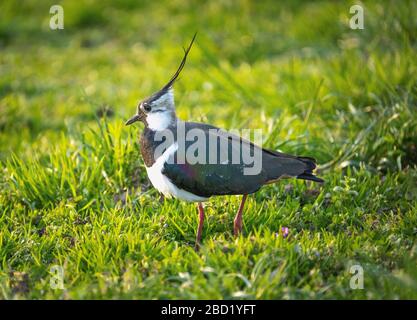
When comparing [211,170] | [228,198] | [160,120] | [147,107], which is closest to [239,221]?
[211,170]

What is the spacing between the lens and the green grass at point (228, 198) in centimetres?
329

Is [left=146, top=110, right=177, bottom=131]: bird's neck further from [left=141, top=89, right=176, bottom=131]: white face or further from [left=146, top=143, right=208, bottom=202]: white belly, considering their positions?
[left=146, top=143, right=208, bottom=202]: white belly

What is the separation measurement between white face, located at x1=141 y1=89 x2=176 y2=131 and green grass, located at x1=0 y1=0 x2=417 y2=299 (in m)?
0.54

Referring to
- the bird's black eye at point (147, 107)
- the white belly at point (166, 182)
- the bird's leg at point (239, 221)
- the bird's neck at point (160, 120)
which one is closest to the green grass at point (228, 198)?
the bird's leg at point (239, 221)

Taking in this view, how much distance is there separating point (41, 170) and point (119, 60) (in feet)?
11.1

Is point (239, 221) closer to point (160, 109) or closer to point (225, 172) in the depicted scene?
point (225, 172)

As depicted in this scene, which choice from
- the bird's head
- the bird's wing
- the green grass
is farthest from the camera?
the bird's head

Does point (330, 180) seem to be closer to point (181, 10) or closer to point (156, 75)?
point (156, 75)

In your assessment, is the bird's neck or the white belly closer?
the white belly

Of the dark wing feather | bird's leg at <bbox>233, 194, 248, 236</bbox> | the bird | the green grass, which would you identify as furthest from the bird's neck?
bird's leg at <bbox>233, 194, 248, 236</bbox>

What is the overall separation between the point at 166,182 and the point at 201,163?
0.23 m

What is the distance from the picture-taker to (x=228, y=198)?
4141mm

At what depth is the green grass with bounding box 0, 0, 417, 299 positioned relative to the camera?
329 cm

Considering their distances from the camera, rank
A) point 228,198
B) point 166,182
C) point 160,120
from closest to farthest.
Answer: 1. point 166,182
2. point 160,120
3. point 228,198
